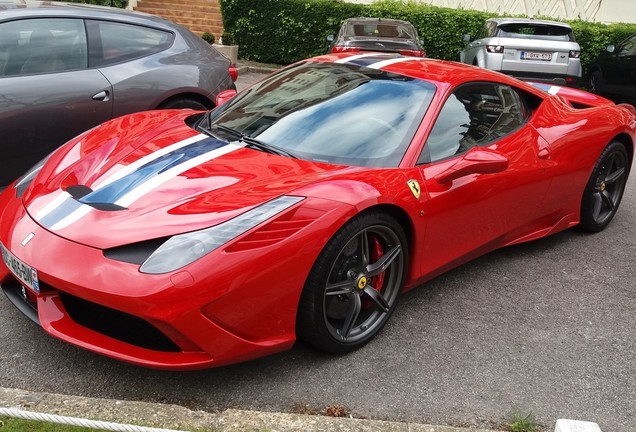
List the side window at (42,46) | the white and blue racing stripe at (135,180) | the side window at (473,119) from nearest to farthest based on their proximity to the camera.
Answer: the white and blue racing stripe at (135,180) → the side window at (473,119) → the side window at (42,46)

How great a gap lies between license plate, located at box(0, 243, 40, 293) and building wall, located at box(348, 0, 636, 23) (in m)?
15.7

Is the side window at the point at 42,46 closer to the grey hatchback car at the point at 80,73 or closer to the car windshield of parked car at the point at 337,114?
the grey hatchback car at the point at 80,73

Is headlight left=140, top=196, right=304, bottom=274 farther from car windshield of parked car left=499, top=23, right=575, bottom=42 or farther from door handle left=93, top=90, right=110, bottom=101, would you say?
car windshield of parked car left=499, top=23, right=575, bottom=42

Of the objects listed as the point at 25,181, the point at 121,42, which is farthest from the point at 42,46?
the point at 25,181

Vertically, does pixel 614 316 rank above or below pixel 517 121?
below

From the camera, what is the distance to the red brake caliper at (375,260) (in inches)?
124

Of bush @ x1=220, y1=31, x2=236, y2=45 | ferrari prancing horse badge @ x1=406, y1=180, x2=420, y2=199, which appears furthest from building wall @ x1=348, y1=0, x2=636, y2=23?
ferrari prancing horse badge @ x1=406, y1=180, x2=420, y2=199

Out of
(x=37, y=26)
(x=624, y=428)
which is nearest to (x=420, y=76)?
(x=624, y=428)

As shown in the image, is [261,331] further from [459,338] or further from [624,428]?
[624,428]

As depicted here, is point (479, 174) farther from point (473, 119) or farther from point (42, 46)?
point (42, 46)

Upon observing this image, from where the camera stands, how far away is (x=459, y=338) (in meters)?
3.36

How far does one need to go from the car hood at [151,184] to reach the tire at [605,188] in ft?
8.25

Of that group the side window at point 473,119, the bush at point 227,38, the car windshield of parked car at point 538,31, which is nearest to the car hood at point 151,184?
the side window at point 473,119

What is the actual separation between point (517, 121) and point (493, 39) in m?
7.37
